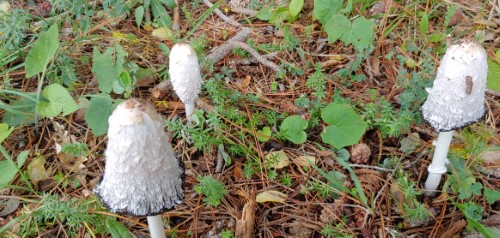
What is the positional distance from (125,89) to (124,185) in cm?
105

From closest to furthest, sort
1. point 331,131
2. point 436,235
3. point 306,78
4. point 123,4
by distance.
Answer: point 436,235 < point 331,131 < point 306,78 < point 123,4

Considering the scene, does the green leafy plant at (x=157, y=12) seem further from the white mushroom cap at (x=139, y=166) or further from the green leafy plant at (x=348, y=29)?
the white mushroom cap at (x=139, y=166)

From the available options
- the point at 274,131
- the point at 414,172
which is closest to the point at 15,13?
the point at 274,131

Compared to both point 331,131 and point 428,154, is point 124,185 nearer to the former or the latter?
point 331,131

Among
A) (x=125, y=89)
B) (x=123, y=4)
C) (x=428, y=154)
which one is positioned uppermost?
(x=123, y=4)

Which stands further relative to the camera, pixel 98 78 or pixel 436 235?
pixel 98 78

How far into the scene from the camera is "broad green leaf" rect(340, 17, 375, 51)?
2.57m

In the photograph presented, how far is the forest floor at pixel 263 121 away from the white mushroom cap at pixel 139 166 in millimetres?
458

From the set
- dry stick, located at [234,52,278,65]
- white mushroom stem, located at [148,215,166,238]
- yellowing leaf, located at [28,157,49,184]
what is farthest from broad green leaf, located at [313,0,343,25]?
yellowing leaf, located at [28,157,49,184]

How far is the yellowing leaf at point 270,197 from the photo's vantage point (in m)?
2.14

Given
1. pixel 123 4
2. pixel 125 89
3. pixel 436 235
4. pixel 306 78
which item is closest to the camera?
pixel 436 235

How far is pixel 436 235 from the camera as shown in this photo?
204cm

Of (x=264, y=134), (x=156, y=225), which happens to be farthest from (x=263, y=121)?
(x=156, y=225)

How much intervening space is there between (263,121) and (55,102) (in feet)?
3.19
